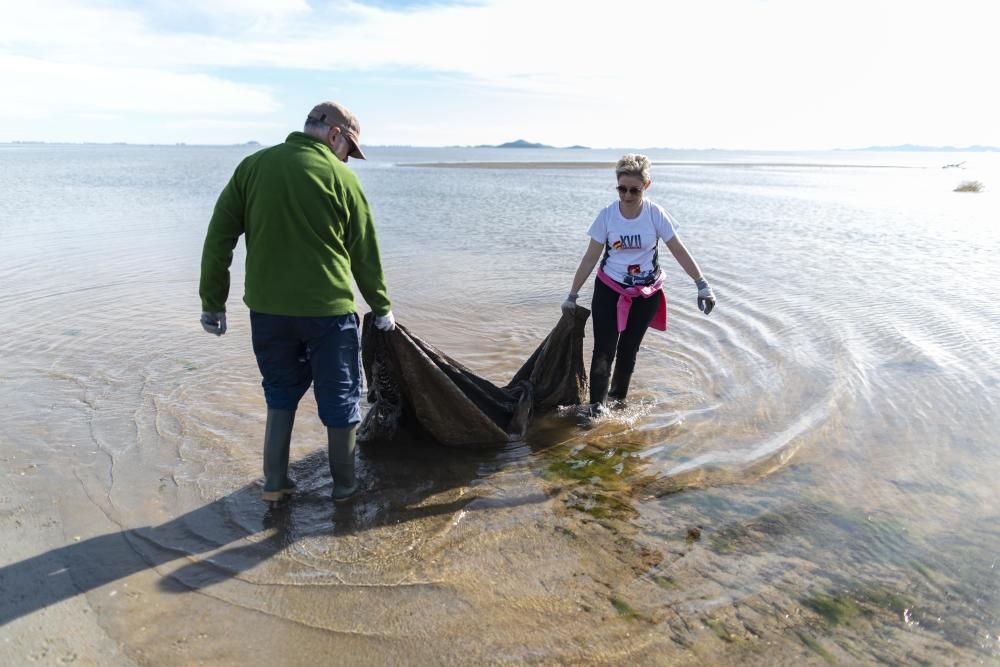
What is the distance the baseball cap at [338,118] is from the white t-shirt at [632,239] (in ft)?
6.16

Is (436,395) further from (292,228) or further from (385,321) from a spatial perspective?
(292,228)

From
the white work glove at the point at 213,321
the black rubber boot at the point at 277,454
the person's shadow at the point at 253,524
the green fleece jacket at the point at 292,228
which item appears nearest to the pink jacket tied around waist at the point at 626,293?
the person's shadow at the point at 253,524

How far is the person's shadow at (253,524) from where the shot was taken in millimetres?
3049

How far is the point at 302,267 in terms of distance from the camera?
327 cm

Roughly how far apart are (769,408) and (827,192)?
1105 inches

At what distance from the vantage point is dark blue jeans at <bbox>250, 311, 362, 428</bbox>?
3.42 m

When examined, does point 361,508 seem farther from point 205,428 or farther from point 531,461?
point 205,428

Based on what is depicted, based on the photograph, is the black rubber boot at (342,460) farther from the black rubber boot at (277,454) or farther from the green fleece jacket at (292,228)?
the green fleece jacket at (292,228)

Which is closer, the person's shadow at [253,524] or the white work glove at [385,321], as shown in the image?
the person's shadow at [253,524]

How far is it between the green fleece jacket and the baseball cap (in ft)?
0.48

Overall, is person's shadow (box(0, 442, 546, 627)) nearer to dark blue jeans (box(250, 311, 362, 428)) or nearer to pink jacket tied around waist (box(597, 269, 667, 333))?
dark blue jeans (box(250, 311, 362, 428))

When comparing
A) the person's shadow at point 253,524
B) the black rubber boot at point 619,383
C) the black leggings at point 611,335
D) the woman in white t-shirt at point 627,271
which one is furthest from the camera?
the black rubber boot at point 619,383

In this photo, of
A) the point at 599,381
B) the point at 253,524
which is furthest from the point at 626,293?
the point at 253,524

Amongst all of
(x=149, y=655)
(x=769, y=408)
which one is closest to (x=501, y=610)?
(x=149, y=655)
